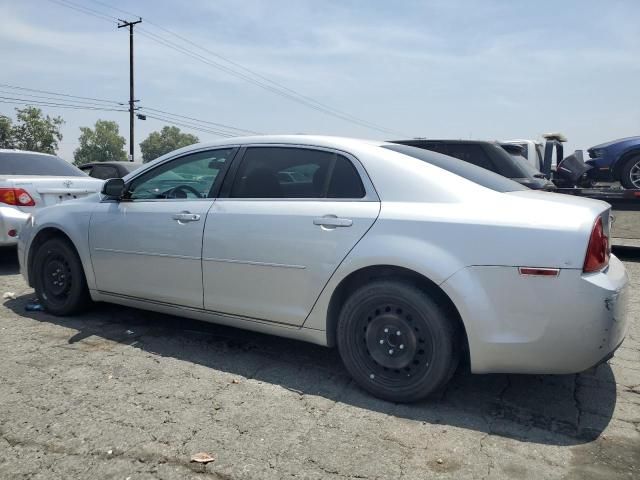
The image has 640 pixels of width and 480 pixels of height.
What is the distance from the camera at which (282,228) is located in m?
3.41

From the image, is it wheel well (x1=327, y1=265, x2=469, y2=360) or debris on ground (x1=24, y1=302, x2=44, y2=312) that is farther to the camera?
debris on ground (x1=24, y1=302, x2=44, y2=312)

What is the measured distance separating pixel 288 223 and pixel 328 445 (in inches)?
54.2

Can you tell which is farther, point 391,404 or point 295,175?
point 295,175

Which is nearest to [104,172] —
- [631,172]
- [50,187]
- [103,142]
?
[50,187]

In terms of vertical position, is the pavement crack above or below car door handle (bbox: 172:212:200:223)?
below

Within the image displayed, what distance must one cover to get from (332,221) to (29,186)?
4845 mm

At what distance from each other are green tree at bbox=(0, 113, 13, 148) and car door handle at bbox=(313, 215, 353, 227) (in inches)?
2863

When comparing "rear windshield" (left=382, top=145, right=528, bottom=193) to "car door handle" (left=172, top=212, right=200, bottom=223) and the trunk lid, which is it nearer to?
"car door handle" (left=172, top=212, right=200, bottom=223)

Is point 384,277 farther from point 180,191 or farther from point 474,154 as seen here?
point 474,154

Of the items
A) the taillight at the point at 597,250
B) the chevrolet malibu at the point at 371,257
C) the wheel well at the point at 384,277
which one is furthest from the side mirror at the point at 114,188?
the taillight at the point at 597,250

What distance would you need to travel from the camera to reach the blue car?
9.05 metres

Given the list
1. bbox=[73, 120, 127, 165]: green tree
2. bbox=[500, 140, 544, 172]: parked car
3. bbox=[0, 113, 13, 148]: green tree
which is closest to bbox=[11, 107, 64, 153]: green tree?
bbox=[0, 113, 13, 148]: green tree

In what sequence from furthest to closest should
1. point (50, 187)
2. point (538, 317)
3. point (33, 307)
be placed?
Answer: point (50, 187)
point (33, 307)
point (538, 317)

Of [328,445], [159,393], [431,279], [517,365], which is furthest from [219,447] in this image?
[517,365]
